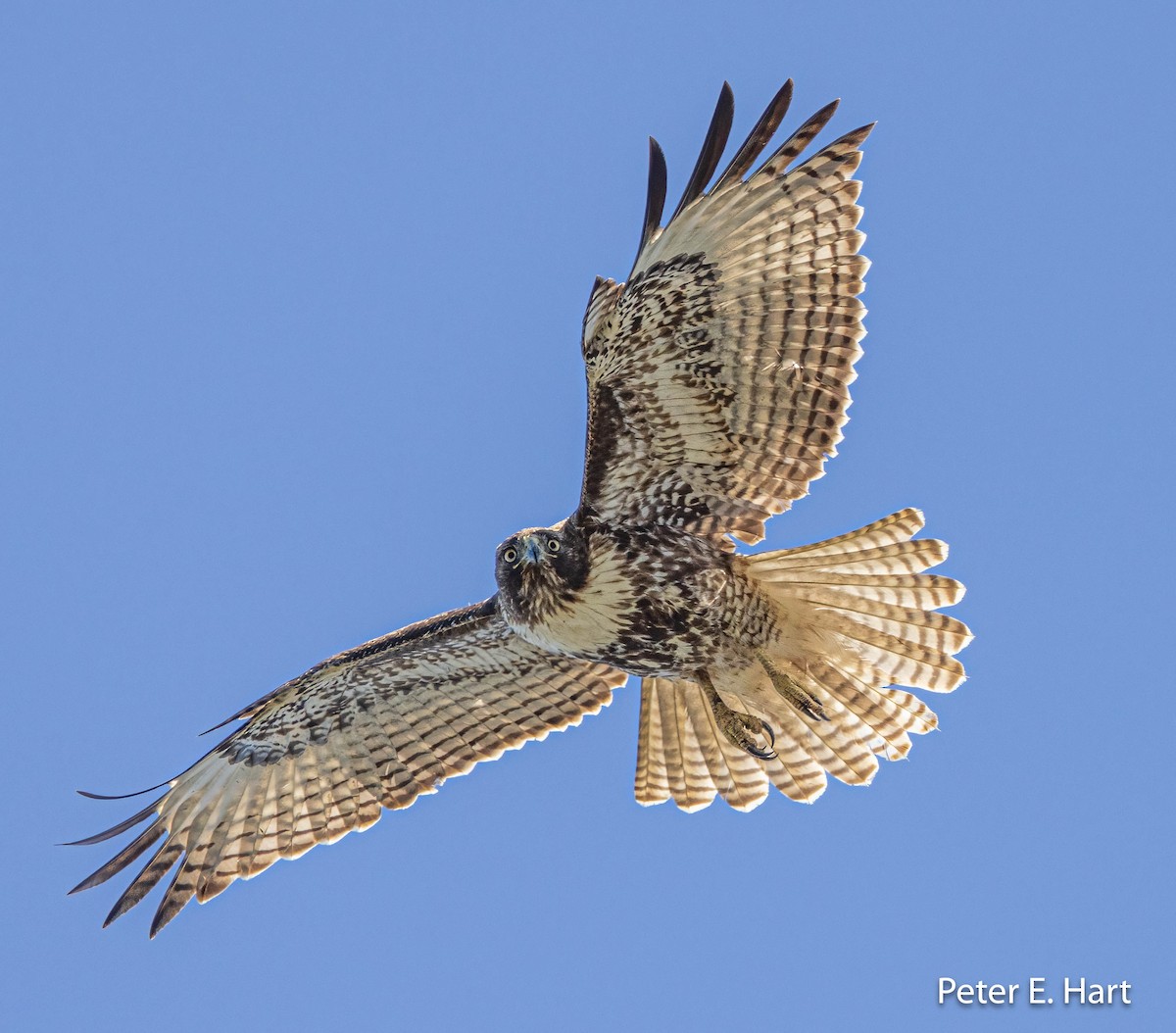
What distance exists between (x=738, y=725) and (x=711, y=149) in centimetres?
371

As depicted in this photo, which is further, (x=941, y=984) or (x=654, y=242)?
(x=941, y=984)

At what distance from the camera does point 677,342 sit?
9.70m

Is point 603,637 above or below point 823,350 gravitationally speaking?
below

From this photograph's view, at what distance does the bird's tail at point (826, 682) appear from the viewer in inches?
400

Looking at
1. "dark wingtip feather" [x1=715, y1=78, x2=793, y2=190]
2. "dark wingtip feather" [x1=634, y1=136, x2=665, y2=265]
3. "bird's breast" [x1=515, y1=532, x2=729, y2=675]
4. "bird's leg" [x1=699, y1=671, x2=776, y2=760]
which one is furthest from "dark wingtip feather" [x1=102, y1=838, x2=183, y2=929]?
"dark wingtip feather" [x1=715, y1=78, x2=793, y2=190]

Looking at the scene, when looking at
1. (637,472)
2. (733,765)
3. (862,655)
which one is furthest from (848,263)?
(733,765)

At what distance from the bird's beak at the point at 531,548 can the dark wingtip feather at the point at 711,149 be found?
6.59 feet

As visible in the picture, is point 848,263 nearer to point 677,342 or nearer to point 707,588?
point 677,342

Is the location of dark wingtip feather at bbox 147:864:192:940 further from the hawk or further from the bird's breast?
the bird's breast

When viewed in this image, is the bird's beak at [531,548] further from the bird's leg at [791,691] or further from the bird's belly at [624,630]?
the bird's leg at [791,691]

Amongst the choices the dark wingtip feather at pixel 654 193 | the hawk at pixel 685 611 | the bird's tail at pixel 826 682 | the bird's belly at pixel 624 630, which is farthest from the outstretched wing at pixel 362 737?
the dark wingtip feather at pixel 654 193

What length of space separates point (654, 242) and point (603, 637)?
241 centimetres

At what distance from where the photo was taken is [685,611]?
10.2 m

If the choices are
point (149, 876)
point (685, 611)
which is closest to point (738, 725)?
point (685, 611)
